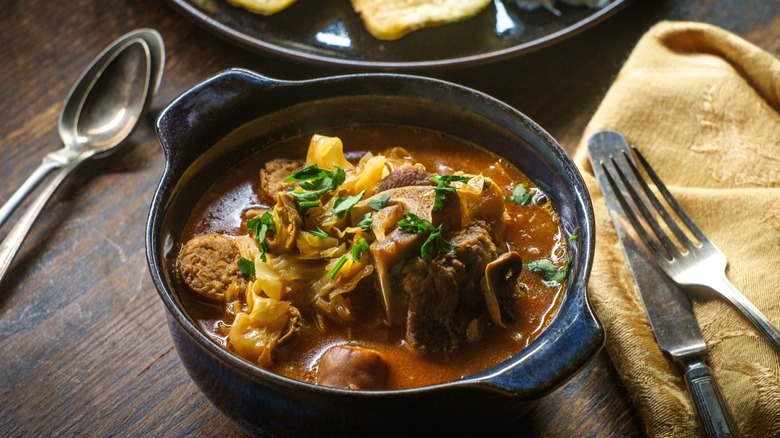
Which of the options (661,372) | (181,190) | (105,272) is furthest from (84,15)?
(661,372)

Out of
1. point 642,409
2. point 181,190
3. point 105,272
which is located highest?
point 181,190

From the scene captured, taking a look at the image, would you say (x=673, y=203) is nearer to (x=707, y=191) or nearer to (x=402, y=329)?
(x=707, y=191)

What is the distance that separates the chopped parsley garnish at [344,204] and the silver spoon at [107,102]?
1239mm

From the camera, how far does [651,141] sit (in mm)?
2934

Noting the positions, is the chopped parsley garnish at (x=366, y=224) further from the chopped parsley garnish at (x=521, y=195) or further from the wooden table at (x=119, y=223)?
the wooden table at (x=119, y=223)

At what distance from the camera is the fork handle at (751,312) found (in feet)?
7.34

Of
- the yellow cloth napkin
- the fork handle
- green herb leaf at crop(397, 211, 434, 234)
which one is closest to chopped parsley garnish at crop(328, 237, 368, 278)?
green herb leaf at crop(397, 211, 434, 234)

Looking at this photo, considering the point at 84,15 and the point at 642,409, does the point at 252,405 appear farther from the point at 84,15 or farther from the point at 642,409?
the point at 84,15

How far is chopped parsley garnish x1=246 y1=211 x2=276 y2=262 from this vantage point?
2.15 m

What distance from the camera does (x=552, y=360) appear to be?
1.70 metres

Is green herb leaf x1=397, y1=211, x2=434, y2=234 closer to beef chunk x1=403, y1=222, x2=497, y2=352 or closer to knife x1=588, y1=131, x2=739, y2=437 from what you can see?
beef chunk x1=403, y1=222, x2=497, y2=352

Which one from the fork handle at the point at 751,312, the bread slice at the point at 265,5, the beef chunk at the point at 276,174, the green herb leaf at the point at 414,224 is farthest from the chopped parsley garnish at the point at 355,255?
the bread slice at the point at 265,5

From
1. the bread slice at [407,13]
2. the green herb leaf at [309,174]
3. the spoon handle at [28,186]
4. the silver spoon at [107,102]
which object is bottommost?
the spoon handle at [28,186]

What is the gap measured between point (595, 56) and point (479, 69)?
1.79ft
